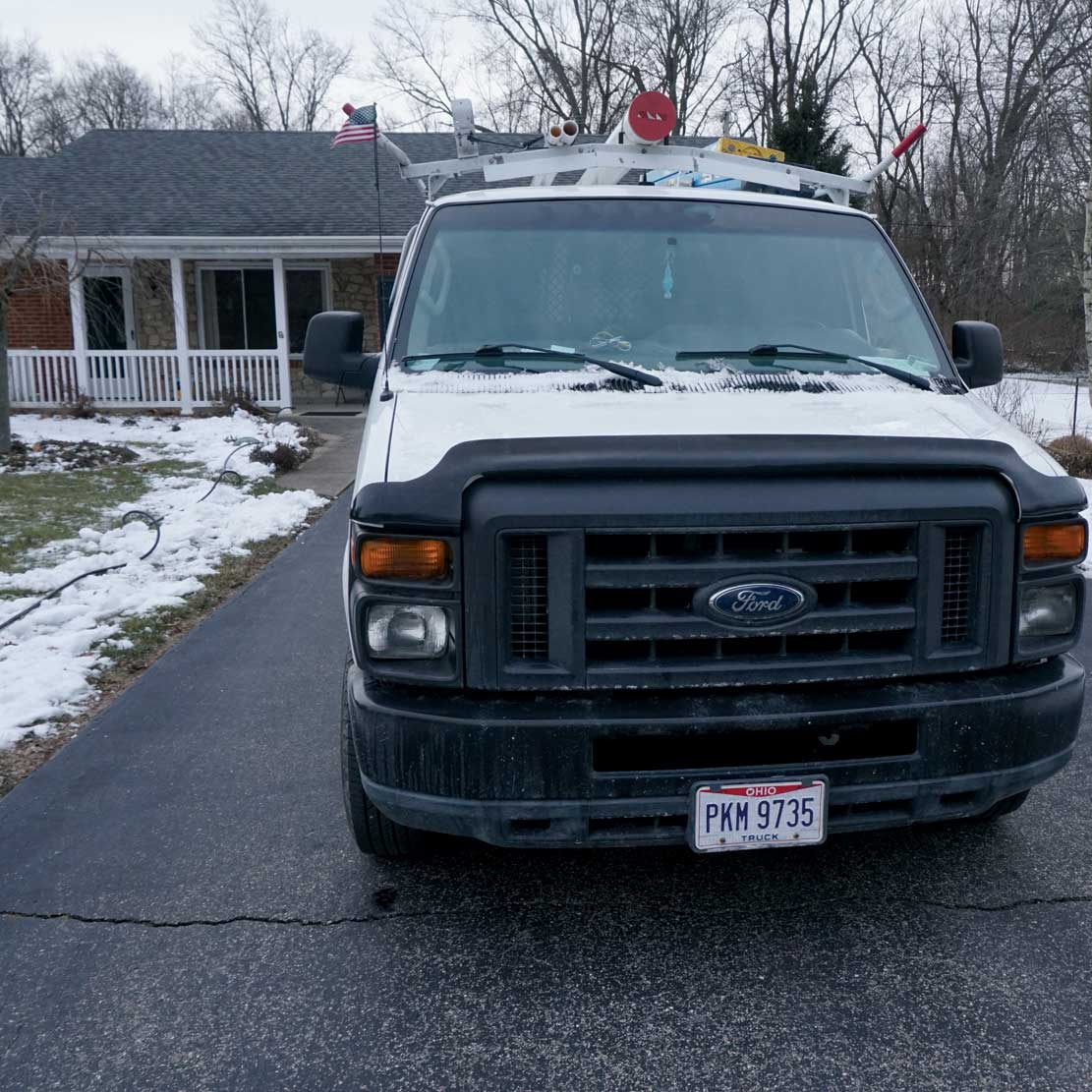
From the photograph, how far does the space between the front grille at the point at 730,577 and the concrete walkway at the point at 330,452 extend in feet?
19.8

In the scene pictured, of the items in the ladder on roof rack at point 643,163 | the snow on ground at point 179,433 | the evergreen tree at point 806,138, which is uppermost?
the evergreen tree at point 806,138

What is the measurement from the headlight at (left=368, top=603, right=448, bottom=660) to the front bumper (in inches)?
4.8

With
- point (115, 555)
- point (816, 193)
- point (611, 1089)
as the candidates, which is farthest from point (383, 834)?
point (115, 555)

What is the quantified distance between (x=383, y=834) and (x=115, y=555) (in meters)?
5.34

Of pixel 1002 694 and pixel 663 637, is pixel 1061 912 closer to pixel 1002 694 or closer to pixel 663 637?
pixel 1002 694

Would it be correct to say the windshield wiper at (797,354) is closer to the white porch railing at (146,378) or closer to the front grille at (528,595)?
the front grille at (528,595)

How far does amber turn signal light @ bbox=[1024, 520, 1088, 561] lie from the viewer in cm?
276

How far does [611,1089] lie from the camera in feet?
7.88

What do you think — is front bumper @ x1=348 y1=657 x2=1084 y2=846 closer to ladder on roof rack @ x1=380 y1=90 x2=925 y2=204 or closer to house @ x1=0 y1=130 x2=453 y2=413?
ladder on roof rack @ x1=380 y1=90 x2=925 y2=204

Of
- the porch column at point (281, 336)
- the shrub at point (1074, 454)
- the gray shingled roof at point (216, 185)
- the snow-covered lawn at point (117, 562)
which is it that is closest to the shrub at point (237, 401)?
the porch column at point (281, 336)

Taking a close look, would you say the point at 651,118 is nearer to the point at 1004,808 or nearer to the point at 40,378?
the point at 1004,808

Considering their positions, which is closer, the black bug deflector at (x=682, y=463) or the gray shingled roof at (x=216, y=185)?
the black bug deflector at (x=682, y=463)

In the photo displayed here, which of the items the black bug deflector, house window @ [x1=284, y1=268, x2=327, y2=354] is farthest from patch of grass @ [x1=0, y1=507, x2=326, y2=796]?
house window @ [x1=284, y1=268, x2=327, y2=354]

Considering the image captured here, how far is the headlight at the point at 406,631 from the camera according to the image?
2.63 meters
